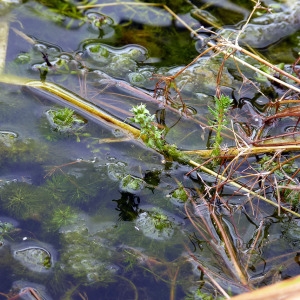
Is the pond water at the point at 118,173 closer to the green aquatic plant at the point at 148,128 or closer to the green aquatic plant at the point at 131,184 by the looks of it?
the green aquatic plant at the point at 131,184

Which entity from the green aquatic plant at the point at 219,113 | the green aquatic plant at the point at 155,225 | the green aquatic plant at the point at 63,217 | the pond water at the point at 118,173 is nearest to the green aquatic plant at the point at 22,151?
the pond water at the point at 118,173

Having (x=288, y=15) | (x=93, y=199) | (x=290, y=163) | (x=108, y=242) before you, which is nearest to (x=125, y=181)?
(x=93, y=199)

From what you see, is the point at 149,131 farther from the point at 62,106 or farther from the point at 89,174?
the point at 62,106

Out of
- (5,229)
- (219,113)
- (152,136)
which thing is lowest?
(5,229)

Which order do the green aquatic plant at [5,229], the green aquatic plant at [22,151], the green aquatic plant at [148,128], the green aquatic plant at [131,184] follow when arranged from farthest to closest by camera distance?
the green aquatic plant at [22,151] < the green aquatic plant at [131,184] < the green aquatic plant at [148,128] < the green aquatic plant at [5,229]

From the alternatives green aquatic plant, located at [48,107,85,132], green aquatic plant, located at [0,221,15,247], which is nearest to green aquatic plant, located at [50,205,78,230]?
green aquatic plant, located at [0,221,15,247]

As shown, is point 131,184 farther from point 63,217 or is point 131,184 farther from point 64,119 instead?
point 64,119

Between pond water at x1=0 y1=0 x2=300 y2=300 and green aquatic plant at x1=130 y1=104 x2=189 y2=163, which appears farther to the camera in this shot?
green aquatic plant at x1=130 y1=104 x2=189 y2=163

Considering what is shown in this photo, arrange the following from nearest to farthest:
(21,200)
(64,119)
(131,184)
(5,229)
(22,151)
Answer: (5,229)
(21,200)
(131,184)
(22,151)
(64,119)

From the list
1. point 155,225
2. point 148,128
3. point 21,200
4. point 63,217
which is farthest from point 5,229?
point 148,128

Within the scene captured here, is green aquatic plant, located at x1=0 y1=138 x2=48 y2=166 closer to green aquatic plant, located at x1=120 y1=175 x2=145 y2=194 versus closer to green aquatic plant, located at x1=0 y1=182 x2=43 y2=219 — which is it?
green aquatic plant, located at x1=0 y1=182 x2=43 y2=219
